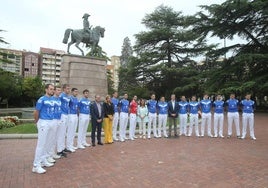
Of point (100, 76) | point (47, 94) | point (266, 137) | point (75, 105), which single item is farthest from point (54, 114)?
point (100, 76)

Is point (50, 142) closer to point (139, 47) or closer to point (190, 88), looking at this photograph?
point (190, 88)

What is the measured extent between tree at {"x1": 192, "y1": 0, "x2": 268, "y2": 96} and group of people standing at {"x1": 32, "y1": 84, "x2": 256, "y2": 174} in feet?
42.5

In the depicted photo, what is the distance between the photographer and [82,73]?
20.8 metres

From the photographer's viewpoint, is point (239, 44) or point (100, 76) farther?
point (239, 44)

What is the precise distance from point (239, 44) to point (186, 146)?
863 inches

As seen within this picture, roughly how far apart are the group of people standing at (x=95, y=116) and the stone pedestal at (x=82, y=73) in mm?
7552

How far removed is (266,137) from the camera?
13.6 m

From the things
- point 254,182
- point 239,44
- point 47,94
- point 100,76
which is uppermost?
point 239,44

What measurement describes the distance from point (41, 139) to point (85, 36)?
49.0ft

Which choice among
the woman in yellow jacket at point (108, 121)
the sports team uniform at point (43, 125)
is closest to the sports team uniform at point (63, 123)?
the sports team uniform at point (43, 125)

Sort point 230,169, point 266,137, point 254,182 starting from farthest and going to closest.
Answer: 1. point 266,137
2. point 230,169
3. point 254,182

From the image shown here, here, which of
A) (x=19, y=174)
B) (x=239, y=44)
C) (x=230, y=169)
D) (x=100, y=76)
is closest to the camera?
(x=19, y=174)

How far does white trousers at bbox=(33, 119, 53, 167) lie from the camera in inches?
278

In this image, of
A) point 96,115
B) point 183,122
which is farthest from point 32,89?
point 96,115
